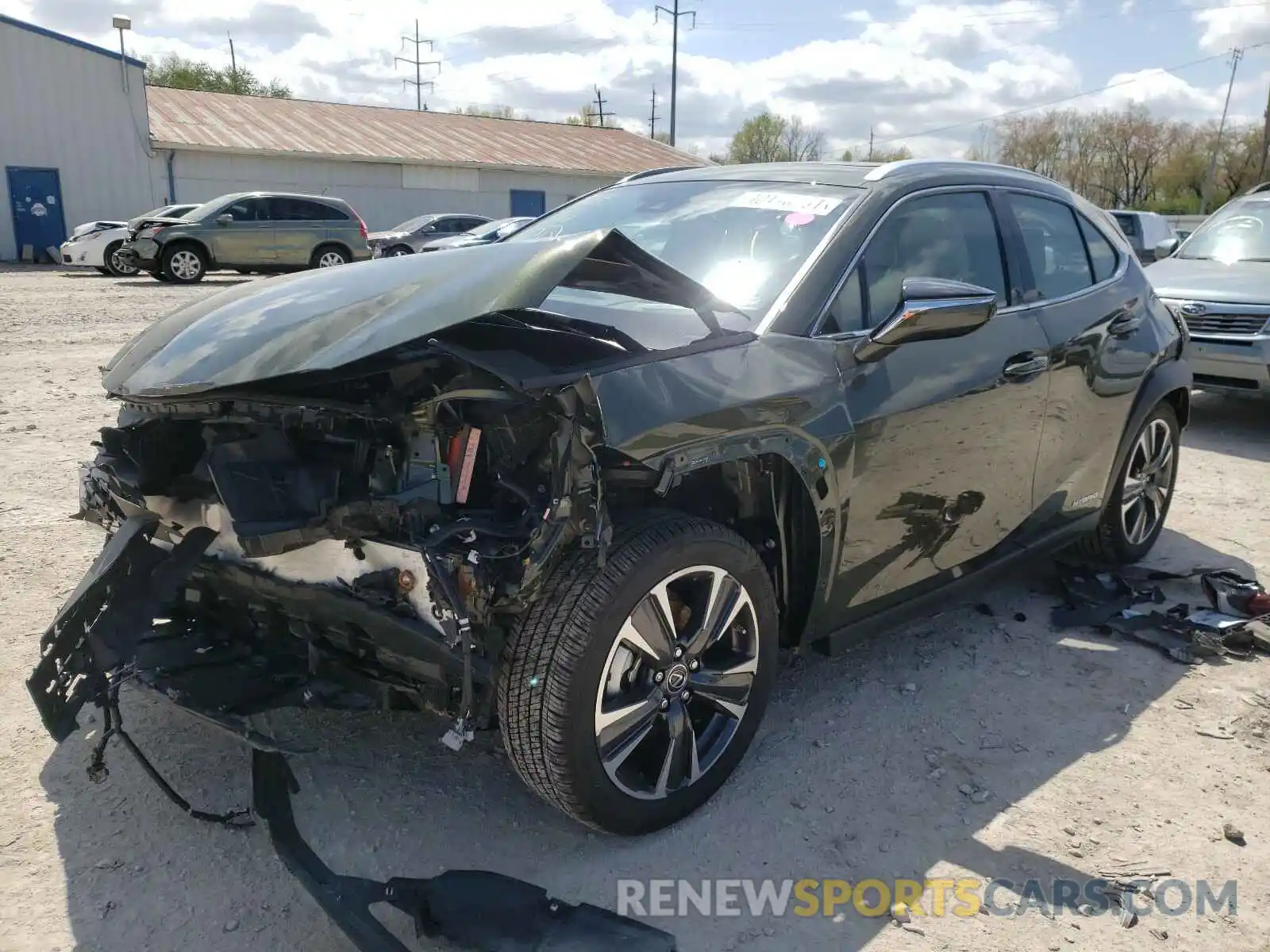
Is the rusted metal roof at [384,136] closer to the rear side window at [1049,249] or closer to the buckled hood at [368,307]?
the rear side window at [1049,249]

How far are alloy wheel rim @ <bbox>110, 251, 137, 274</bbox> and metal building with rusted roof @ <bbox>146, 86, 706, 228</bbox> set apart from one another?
307 inches

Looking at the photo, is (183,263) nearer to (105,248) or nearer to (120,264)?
(120,264)

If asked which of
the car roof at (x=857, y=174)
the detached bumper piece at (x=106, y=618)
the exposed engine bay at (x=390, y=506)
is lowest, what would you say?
the detached bumper piece at (x=106, y=618)

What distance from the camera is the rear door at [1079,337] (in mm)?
3922

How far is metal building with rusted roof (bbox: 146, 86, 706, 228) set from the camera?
28.2 metres

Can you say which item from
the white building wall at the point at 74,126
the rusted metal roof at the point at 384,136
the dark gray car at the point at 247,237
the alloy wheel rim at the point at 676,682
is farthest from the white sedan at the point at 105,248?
the alloy wheel rim at the point at 676,682

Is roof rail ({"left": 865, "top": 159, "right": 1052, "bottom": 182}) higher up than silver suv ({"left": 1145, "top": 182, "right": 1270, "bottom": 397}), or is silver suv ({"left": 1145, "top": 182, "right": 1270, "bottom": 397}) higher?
roof rail ({"left": 865, "top": 159, "right": 1052, "bottom": 182})

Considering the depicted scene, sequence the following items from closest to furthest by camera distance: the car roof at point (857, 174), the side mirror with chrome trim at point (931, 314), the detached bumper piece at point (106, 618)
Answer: the detached bumper piece at point (106, 618) → the side mirror with chrome trim at point (931, 314) → the car roof at point (857, 174)

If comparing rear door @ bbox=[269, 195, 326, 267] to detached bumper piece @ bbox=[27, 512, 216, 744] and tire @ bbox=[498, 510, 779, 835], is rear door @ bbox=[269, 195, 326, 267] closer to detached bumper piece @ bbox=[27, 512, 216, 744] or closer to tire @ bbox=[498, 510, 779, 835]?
detached bumper piece @ bbox=[27, 512, 216, 744]

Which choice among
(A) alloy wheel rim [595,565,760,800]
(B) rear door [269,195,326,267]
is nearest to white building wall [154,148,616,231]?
(B) rear door [269,195,326,267]

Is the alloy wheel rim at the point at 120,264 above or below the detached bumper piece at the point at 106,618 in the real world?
below

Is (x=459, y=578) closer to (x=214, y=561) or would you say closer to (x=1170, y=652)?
(x=214, y=561)

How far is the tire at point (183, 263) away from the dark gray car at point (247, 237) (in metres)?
0.01

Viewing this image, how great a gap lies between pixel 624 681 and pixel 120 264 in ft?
69.0
